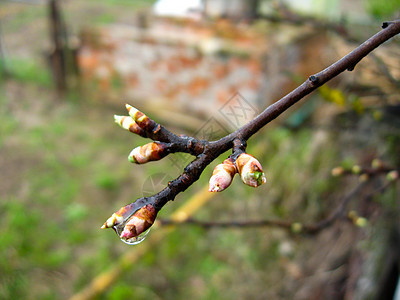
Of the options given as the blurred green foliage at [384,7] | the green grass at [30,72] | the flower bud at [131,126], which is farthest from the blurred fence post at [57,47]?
the flower bud at [131,126]

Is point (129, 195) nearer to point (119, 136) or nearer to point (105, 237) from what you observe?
point (105, 237)

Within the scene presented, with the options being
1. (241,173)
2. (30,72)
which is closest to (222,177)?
(241,173)

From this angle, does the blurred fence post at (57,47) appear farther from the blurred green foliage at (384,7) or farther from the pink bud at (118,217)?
the pink bud at (118,217)

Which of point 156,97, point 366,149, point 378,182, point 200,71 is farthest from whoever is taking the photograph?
point 156,97

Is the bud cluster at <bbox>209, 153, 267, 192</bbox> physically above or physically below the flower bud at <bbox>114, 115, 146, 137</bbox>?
below

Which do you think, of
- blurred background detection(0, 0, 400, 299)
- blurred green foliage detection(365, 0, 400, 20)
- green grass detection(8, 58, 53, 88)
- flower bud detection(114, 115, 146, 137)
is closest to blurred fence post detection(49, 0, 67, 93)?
blurred background detection(0, 0, 400, 299)

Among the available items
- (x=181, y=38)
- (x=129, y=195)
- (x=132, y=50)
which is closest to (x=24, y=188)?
(x=129, y=195)

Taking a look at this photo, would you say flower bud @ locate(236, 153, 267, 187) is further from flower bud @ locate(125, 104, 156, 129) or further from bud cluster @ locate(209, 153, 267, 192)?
flower bud @ locate(125, 104, 156, 129)
